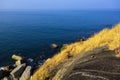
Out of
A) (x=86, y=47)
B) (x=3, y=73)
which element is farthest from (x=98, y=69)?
(x=3, y=73)

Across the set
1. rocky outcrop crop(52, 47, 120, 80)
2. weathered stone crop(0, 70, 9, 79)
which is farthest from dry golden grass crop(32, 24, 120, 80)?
weathered stone crop(0, 70, 9, 79)

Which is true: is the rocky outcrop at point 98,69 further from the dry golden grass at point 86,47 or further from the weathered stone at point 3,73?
the weathered stone at point 3,73

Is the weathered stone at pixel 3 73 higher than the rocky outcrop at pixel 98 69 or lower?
lower

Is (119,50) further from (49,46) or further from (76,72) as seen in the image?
(49,46)

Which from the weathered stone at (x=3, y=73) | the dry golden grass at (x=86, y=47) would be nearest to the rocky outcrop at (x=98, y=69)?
the dry golden grass at (x=86, y=47)

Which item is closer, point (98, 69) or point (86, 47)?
point (98, 69)

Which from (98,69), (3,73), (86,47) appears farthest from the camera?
(3,73)

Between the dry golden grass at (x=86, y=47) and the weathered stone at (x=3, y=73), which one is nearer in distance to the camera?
the dry golden grass at (x=86, y=47)

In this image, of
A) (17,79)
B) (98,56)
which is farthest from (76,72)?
(17,79)

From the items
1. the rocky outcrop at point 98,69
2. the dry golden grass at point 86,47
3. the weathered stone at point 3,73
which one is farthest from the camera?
the weathered stone at point 3,73

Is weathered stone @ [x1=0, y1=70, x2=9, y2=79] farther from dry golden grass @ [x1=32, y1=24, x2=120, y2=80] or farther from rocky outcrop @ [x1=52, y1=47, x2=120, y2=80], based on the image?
rocky outcrop @ [x1=52, y1=47, x2=120, y2=80]

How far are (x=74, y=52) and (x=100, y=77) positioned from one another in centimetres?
1322

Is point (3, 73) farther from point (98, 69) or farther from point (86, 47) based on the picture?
point (98, 69)

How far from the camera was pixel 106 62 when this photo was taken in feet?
54.9
